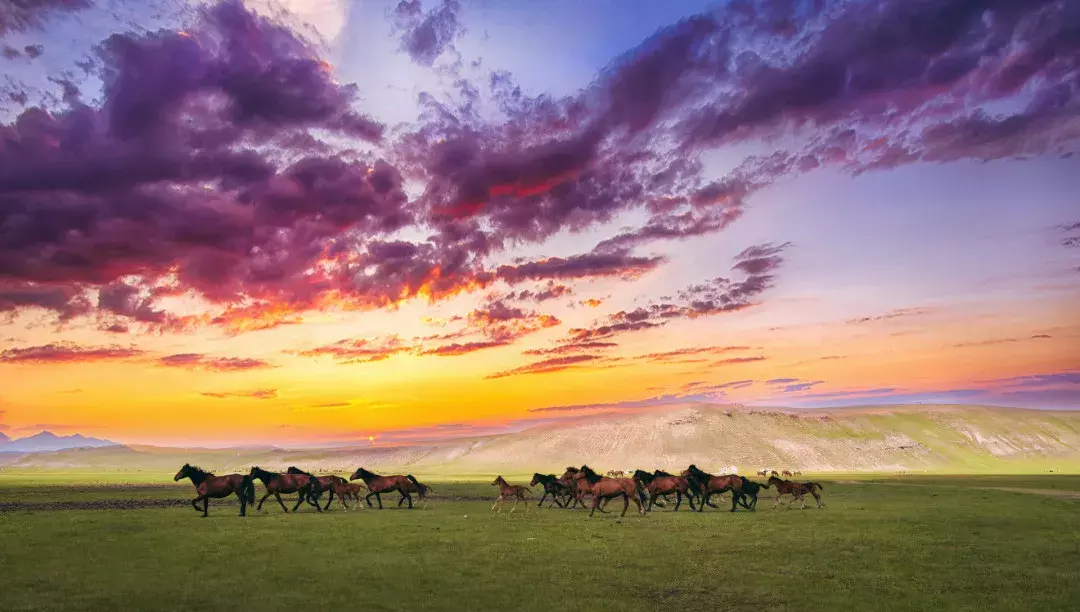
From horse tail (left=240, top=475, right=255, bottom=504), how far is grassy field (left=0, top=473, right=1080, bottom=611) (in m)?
2.74

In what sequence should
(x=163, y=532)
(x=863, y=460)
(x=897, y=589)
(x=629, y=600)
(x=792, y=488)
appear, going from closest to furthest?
(x=629, y=600) < (x=897, y=589) < (x=163, y=532) < (x=792, y=488) < (x=863, y=460)

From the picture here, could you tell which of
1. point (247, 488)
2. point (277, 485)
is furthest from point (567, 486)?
point (247, 488)

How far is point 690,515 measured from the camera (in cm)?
3631

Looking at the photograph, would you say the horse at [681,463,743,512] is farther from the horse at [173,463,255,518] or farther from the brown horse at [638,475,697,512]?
the horse at [173,463,255,518]

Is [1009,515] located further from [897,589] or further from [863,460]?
[863,460]

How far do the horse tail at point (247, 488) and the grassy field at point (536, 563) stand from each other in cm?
274

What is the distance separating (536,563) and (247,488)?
21.8 metres

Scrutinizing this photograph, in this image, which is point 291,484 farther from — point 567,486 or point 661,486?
point 661,486

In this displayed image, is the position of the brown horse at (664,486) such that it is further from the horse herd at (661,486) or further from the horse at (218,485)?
the horse at (218,485)

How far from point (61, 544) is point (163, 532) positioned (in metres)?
3.65

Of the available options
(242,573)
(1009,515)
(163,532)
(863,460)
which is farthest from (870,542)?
(863,460)

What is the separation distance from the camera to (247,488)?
116 feet

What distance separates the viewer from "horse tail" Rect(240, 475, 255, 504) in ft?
113

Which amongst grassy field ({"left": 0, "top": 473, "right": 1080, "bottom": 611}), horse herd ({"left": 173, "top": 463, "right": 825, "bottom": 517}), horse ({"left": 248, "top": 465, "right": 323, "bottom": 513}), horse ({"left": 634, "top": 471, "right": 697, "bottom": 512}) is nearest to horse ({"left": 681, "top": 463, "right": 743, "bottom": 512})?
horse herd ({"left": 173, "top": 463, "right": 825, "bottom": 517})
